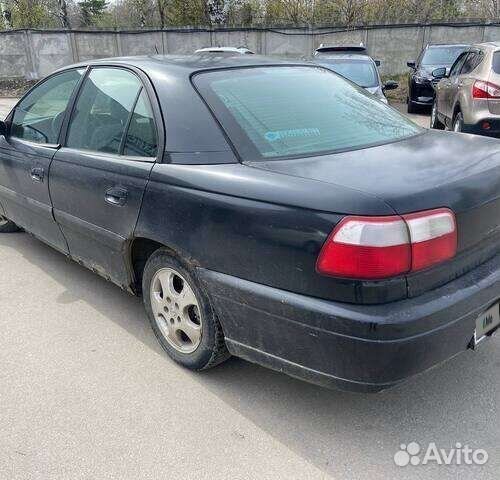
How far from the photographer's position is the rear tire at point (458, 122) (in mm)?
7082

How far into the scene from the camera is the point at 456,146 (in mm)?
2697

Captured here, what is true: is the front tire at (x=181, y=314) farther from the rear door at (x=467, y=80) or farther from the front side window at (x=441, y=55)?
the front side window at (x=441, y=55)

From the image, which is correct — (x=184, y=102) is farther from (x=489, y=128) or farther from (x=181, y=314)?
(x=489, y=128)

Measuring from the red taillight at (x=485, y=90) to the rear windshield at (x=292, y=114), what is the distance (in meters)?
3.88

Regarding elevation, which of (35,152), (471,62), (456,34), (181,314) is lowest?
(181,314)

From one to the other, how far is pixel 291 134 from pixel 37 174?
6.57 feet

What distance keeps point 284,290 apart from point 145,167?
41.7 inches

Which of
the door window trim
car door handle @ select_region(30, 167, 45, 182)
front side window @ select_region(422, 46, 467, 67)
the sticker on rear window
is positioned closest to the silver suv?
front side window @ select_region(422, 46, 467, 67)

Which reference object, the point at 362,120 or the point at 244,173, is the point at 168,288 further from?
the point at 362,120

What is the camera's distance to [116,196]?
2.92 m

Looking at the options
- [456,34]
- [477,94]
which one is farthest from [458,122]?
[456,34]

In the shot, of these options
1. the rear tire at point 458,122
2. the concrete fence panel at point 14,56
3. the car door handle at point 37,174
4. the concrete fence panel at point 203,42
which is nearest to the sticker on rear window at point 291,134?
the car door handle at point 37,174

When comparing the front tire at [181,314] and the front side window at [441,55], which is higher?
the front side window at [441,55]

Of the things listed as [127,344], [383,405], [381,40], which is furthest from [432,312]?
[381,40]
